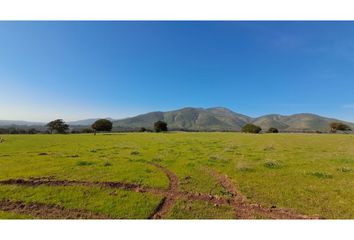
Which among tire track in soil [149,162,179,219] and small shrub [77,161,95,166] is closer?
tire track in soil [149,162,179,219]

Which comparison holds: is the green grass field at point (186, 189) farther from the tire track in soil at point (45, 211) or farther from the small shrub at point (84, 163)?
the tire track in soil at point (45, 211)

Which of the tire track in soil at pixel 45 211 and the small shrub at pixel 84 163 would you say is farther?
the small shrub at pixel 84 163

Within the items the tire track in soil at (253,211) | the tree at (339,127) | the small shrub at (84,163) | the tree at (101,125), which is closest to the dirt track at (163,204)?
the tire track in soil at (253,211)

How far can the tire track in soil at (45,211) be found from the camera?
9180 millimetres

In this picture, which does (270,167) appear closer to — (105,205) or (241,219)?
(241,219)

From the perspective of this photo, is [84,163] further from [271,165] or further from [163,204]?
[271,165]

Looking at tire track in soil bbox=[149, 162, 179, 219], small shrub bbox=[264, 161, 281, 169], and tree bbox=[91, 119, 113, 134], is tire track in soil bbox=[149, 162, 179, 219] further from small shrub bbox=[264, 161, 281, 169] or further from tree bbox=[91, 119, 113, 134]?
tree bbox=[91, 119, 113, 134]

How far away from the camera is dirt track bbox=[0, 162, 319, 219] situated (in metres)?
9.30

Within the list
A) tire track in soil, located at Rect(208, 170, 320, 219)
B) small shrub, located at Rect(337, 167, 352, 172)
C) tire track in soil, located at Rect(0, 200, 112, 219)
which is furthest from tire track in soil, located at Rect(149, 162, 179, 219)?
small shrub, located at Rect(337, 167, 352, 172)

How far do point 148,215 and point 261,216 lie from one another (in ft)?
16.7

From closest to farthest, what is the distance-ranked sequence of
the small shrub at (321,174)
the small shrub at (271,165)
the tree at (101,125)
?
the small shrub at (321,174), the small shrub at (271,165), the tree at (101,125)
